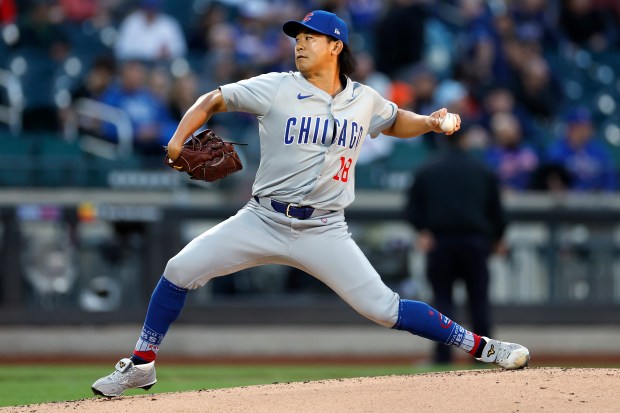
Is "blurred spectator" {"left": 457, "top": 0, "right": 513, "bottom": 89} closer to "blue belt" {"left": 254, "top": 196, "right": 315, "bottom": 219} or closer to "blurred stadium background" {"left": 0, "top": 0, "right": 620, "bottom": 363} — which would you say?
"blurred stadium background" {"left": 0, "top": 0, "right": 620, "bottom": 363}

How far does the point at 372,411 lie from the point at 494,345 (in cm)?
108

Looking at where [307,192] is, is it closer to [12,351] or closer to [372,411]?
[372,411]

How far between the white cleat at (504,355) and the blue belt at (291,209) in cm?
121

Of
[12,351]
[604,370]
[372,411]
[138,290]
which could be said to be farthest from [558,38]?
[372,411]

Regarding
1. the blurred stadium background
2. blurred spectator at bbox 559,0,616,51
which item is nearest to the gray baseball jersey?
the blurred stadium background

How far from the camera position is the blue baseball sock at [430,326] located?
627 centimetres

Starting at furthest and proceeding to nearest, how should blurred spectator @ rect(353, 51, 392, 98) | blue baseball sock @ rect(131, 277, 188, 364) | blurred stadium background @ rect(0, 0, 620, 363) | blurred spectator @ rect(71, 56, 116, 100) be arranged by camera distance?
blurred spectator @ rect(353, 51, 392, 98) → blurred spectator @ rect(71, 56, 116, 100) → blurred stadium background @ rect(0, 0, 620, 363) → blue baseball sock @ rect(131, 277, 188, 364)

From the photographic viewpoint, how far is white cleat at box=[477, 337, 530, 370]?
6.48 metres

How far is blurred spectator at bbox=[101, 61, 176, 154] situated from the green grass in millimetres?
2621

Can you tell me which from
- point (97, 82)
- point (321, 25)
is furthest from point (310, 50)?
point (97, 82)

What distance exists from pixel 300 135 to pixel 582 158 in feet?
23.2

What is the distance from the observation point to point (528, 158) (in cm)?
1263

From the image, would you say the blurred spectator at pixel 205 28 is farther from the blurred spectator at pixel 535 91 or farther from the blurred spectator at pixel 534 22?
the blurred spectator at pixel 534 22

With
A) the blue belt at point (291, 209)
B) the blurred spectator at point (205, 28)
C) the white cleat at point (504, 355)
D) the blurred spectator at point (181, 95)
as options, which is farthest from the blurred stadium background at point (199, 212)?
the blue belt at point (291, 209)
